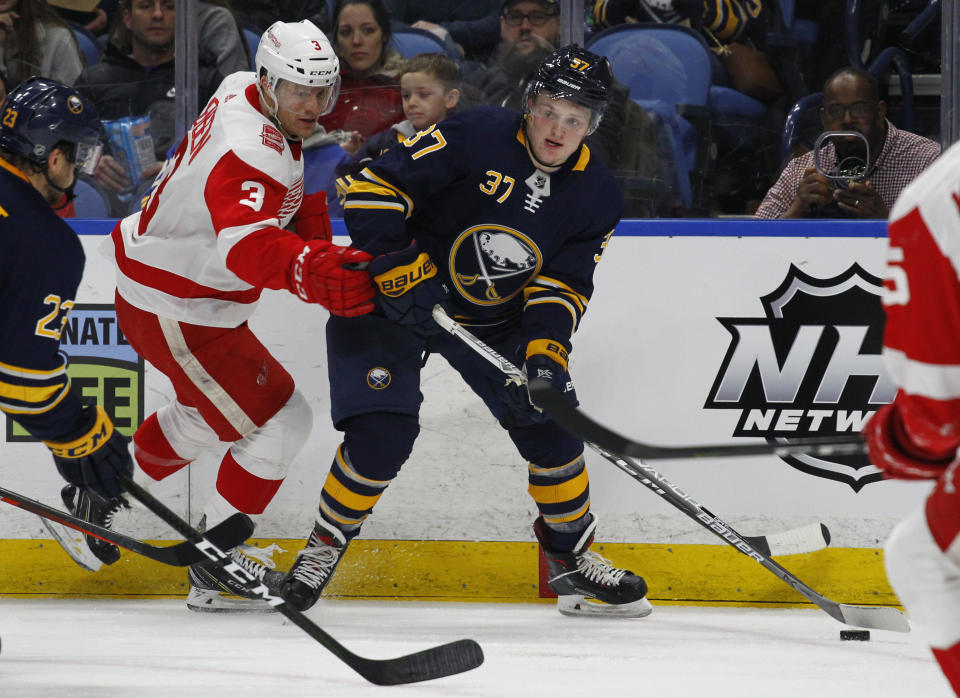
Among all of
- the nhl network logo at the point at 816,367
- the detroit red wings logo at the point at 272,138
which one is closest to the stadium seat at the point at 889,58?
the nhl network logo at the point at 816,367

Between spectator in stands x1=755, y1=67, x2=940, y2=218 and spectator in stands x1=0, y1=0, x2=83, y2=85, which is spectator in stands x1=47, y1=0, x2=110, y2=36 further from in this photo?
spectator in stands x1=755, y1=67, x2=940, y2=218

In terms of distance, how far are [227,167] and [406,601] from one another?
121 cm

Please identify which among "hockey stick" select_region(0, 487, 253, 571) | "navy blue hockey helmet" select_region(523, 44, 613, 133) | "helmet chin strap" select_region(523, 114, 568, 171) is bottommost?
"hockey stick" select_region(0, 487, 253, 571)

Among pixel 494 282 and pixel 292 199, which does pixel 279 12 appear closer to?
pixel 292 199

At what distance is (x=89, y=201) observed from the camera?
315 centimetres

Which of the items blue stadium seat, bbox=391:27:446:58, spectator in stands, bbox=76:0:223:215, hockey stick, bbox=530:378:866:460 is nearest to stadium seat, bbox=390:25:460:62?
blue stadium seat, bbox=391:27:446:58

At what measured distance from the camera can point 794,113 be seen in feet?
10.0

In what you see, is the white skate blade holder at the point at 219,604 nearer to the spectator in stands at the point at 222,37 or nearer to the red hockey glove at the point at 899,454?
the spectator in stands at the point at 222,37

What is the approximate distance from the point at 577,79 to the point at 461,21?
74 centimetres

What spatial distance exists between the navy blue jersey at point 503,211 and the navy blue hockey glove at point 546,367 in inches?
1.3

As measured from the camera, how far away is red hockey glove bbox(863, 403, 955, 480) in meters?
1.28

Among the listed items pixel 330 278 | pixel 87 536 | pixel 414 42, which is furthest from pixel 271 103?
pixel 87 536

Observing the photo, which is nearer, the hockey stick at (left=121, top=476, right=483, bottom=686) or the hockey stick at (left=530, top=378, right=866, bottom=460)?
the hockey stick at (left=530, top=378, right=866, bottom=460)

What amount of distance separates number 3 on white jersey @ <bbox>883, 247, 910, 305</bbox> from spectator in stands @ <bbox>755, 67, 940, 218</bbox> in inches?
71.7
